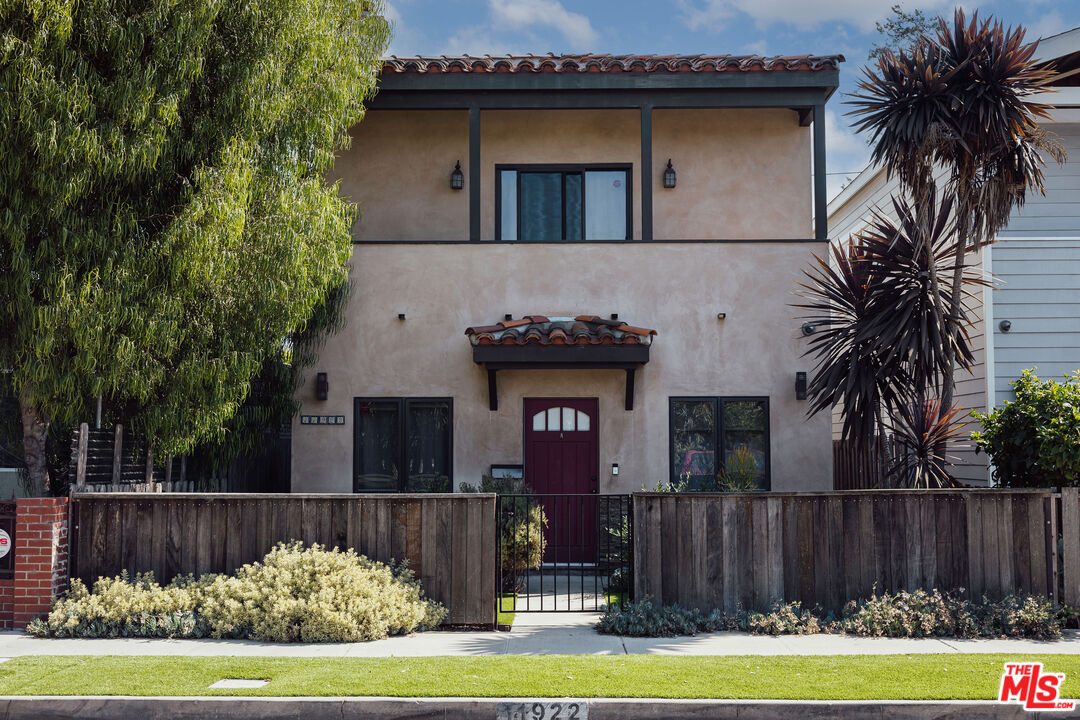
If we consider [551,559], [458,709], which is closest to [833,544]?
[551,559]

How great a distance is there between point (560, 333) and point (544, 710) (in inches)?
264

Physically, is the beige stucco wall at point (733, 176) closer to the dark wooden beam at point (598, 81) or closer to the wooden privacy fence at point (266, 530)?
the dark wooden beam at point (598, 81)

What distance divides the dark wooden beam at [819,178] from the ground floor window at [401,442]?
5742 mm

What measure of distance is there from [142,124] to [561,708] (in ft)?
21.2

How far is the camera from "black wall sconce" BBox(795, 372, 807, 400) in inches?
518

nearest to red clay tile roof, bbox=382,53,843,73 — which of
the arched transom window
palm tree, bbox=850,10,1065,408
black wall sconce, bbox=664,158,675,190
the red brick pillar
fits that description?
black wall sconce, bbox=664,158,675,190

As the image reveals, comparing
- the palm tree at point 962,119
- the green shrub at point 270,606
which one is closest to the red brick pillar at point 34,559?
the green shrub at point 270,606

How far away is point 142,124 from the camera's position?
891 centimetres

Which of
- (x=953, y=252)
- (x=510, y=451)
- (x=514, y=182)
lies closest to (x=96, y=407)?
(x=510, y=451)

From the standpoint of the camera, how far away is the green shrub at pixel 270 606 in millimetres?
8570

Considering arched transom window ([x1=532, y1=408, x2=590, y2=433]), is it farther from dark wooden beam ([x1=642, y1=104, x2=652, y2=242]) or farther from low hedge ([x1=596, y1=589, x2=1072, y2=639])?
low hedge ([x1=596, y1=589, x2=1072, y2=639])

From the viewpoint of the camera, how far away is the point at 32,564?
9.06m

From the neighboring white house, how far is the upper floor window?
397cm

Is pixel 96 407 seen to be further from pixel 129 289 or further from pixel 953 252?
pixel 953 252
